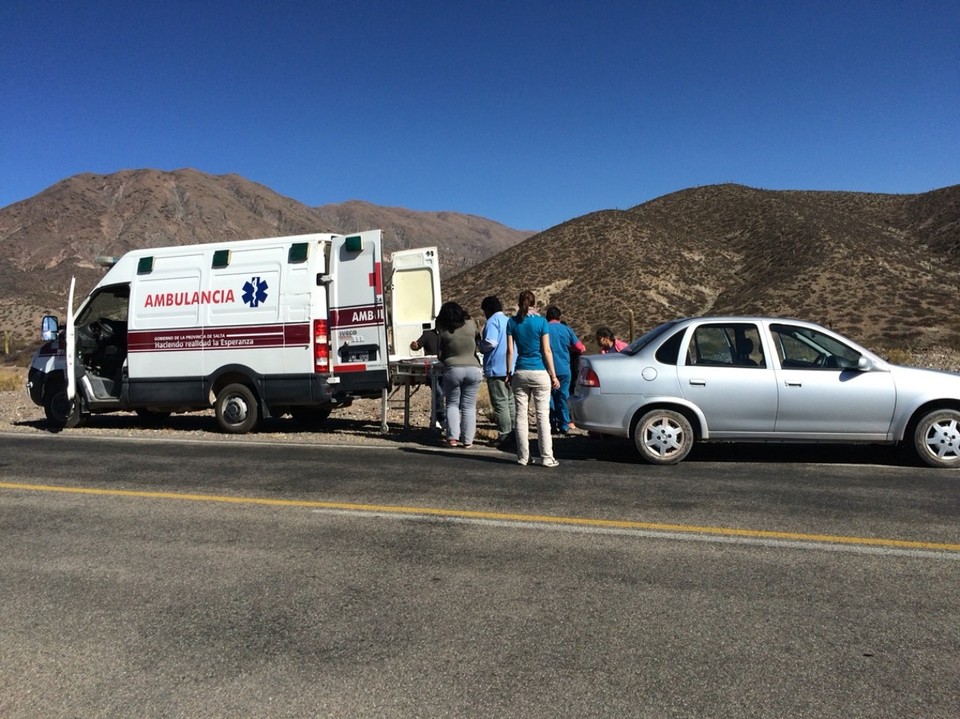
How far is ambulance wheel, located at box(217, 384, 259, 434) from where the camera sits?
1175 centimetres

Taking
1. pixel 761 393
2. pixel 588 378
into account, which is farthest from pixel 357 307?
pixel 761 393

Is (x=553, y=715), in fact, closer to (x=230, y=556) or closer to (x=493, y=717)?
(x=493, y=717)

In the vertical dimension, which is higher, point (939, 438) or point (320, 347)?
point (320, 347)

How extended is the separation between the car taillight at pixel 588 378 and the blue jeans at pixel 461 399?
1637 mm

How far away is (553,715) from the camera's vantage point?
10.7ft

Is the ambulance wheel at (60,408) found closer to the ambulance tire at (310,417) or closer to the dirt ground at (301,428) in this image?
the dirt ground at (301,428)

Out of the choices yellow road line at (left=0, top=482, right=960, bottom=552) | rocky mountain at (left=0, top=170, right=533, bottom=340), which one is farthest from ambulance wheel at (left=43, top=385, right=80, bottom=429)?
rocky mountain at (left=0, top=170, right=533, bottom=340)

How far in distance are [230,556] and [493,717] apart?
9.46ft

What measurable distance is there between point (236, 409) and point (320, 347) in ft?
5.90

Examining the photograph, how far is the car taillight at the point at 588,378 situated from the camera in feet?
29.2

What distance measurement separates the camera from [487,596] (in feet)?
15.1

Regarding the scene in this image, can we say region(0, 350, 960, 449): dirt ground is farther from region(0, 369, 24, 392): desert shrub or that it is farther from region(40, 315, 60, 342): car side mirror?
region(0, 369, 24, 392): desert shrub

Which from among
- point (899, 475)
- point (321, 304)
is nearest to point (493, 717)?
point (899, 475)

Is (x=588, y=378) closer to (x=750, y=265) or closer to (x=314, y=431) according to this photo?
(x=314, y=431)
